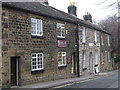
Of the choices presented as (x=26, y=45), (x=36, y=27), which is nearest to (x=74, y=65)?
(x=36, y=27)

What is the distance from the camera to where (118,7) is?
10.3 m

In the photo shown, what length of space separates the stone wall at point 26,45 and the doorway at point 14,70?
238 mm

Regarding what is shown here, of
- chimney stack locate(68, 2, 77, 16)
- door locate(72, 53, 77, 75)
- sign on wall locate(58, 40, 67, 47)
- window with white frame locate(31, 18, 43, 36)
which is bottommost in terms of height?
door locate(72, 53, 77, 75)

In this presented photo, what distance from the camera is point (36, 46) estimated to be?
14.5m

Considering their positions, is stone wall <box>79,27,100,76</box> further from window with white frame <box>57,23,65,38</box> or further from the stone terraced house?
window with white frame <box>57,23,65,38</box>

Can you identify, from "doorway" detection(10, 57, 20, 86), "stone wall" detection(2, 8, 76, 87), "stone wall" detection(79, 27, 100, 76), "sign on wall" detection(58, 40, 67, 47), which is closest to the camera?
"stone wall" detection(2, 8, 76, 87)

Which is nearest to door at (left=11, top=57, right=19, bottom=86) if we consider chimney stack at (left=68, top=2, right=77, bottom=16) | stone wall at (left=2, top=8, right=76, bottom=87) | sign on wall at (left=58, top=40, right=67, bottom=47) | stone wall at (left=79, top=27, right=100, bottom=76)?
stone wall at (left=2, top=8, right=76, bottom=87)

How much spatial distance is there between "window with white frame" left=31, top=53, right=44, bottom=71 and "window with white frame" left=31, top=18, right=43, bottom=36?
1604mm

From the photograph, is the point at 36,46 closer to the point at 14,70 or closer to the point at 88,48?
the point at 14,70

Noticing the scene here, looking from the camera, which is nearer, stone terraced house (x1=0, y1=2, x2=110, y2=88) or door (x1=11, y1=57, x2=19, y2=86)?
stone terraced house (x1=0, y1=2, x2=110, y2=88)

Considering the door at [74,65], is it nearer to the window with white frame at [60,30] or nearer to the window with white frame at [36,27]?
the window with white frame at [60,30]

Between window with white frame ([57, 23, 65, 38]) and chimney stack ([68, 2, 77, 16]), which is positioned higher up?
chimney stack ([68, 2, 77, 16])

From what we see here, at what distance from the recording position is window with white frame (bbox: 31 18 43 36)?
14391mm

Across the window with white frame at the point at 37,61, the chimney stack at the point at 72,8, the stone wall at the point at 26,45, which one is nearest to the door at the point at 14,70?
the stone wall at the point at 26,45
